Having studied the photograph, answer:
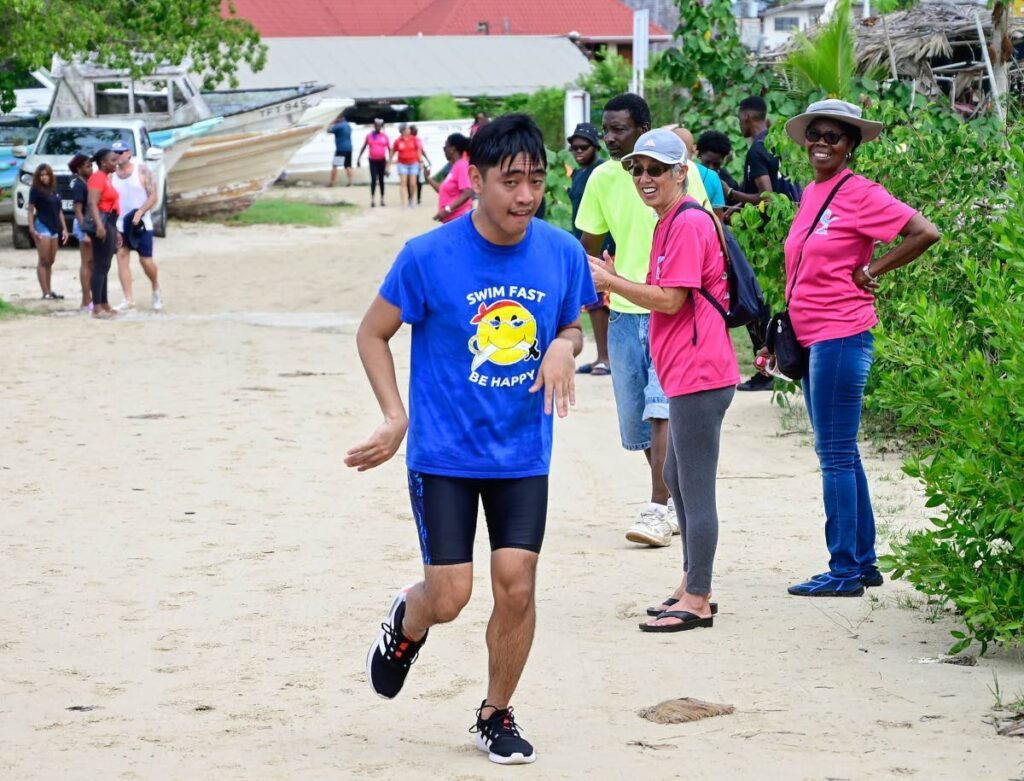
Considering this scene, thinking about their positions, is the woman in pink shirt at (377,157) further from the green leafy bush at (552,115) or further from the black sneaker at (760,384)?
the black sneaker at (760,384)

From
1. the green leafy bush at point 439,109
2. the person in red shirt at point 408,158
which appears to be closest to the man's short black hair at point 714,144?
the person in red shirt at point 408,158

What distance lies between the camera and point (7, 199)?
24.0 m

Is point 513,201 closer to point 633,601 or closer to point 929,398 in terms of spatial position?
point 929,398

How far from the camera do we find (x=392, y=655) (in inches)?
186

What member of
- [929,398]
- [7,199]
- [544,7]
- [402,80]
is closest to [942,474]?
[929,398]

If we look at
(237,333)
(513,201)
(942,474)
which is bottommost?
(237,333)

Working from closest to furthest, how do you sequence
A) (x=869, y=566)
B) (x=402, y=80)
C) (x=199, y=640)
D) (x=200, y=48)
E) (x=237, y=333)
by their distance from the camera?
(x=199, y=640) → (x=869, y=566) → (x=237, y=333) → (x=200, y=48) → (x=402, y=80)

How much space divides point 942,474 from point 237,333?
35.3 ft

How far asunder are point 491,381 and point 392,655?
3.01ft

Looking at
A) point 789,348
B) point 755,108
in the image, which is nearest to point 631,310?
point 789,348

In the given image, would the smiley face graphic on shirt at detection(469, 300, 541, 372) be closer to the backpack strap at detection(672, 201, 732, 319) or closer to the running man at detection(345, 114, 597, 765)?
the running man at detection(345, 114, 597, 765)

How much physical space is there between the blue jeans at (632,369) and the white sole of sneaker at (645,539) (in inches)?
15.6

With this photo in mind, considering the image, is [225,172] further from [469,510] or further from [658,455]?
[469,510]

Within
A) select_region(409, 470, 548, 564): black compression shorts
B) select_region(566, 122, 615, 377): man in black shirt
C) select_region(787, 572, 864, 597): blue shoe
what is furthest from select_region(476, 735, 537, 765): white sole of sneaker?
select_region(566, 122, 615, 377): man in black shirt
